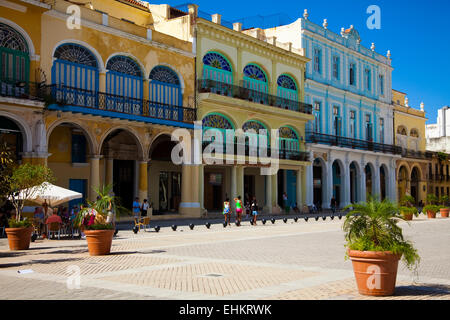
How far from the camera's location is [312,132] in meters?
40.0

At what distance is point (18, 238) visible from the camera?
14977mm

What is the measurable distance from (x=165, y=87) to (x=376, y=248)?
22709 millimetres

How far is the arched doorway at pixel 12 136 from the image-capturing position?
21984mm

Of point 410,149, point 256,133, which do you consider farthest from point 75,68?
point 410,149

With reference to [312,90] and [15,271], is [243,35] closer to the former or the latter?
[312,90]

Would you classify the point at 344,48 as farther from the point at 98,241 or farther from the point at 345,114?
the point at 98,241

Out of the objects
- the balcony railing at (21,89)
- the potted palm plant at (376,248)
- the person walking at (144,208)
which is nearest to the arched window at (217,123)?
the person walking at (144,208)

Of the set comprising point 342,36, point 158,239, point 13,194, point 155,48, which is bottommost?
point 158,239

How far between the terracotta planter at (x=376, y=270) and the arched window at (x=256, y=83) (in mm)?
27202

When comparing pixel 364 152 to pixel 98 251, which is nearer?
pixel 98 251

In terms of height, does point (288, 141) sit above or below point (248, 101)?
below

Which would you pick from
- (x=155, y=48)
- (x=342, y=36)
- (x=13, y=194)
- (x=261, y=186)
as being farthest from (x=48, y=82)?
(x=342, y=36)

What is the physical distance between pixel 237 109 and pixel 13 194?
790 inches

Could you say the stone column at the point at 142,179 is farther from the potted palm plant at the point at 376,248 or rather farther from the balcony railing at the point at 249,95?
the potted palm plant at the point at 376,248
